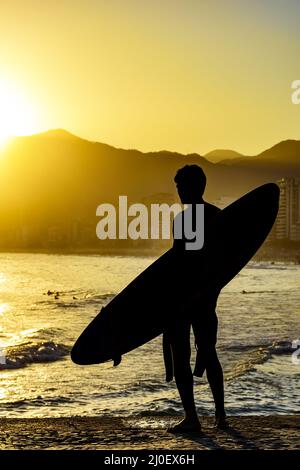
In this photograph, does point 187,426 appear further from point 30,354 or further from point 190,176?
point 30,354

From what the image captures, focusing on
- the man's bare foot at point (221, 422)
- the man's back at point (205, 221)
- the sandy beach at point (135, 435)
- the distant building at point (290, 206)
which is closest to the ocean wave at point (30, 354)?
the sandy beach at point (135, 435)

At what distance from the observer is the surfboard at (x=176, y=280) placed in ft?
18.9

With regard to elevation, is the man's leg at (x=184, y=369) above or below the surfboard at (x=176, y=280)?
below

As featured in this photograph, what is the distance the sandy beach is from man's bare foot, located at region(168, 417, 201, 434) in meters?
0.09

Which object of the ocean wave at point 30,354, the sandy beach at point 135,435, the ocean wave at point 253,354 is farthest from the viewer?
the ocean wave at point 30,354

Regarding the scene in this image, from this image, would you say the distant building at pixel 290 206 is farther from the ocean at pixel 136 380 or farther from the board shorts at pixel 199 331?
the board shorts at pixel 199 331

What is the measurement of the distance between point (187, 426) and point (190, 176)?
6.66 feet

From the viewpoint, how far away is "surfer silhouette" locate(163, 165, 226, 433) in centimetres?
564

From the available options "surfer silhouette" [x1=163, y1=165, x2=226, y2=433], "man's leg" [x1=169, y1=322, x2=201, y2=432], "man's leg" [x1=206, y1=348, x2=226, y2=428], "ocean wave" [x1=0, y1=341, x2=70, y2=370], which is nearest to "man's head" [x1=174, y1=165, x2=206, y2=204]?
"surfer silhouette" [x1=163, y1=165, x2=226, y2=433]

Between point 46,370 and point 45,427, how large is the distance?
11.7 metres

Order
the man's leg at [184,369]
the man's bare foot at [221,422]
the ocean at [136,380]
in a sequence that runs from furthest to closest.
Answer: the ocean at [136,380] → the man's bare foot at [221,422] → the man's leg at [184,369]

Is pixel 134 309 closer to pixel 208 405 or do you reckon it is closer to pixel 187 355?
pixel 187 355

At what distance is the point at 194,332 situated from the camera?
5.79 metres

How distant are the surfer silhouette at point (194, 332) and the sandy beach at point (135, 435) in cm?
28
